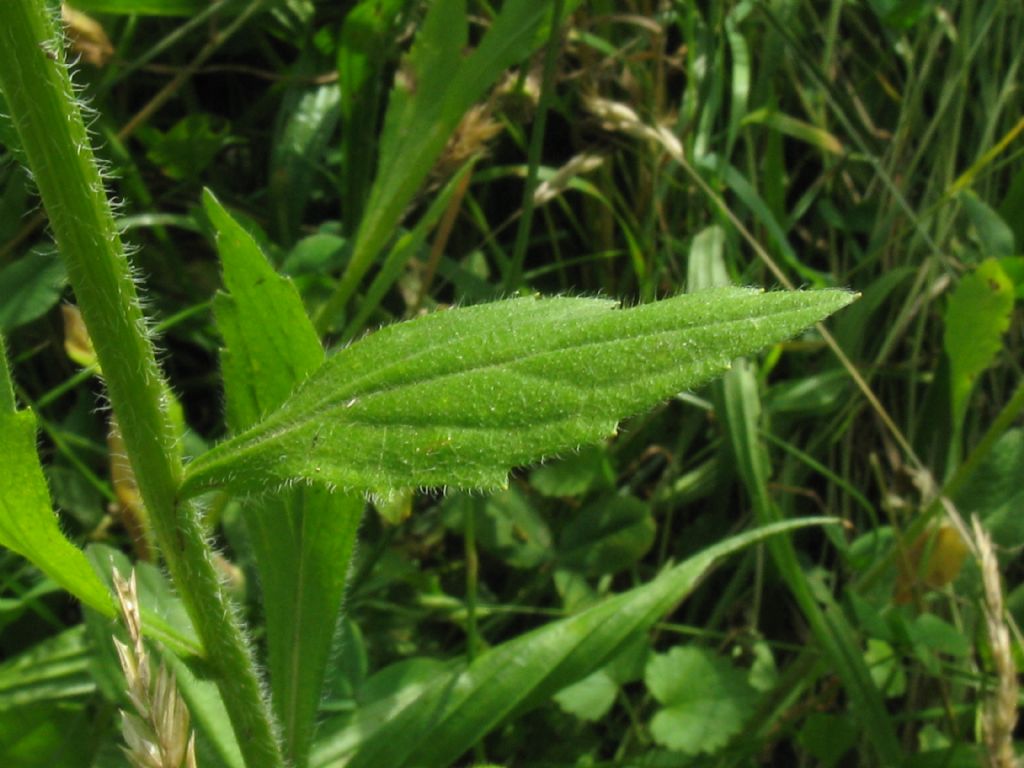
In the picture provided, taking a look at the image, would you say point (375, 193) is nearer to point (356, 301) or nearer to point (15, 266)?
point (356, 301)

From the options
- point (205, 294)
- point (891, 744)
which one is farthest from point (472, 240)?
point (891, 744)

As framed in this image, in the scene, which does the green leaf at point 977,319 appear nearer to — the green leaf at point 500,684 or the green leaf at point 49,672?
the green leaf at point 500,684

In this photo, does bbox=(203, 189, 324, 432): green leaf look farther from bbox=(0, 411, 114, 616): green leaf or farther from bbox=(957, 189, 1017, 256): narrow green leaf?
bbox=(957, 189, 1017, 256): narrow green leaf

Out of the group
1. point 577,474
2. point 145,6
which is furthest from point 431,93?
point 577,474

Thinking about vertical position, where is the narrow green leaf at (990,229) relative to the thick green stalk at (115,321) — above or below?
below

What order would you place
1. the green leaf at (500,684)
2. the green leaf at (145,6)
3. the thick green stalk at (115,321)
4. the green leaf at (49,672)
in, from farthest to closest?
the green leaf at (145,6) → the green leaf at (49,672) → the green leaf at (500,684) → the thick green stalk at (115,321)

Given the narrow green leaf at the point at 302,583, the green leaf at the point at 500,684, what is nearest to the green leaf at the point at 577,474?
the green leaf at the point at 500,684

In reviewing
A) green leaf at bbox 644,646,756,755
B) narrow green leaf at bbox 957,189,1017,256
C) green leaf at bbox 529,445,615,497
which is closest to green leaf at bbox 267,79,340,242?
green leaf at bbox 529,445,615,497
